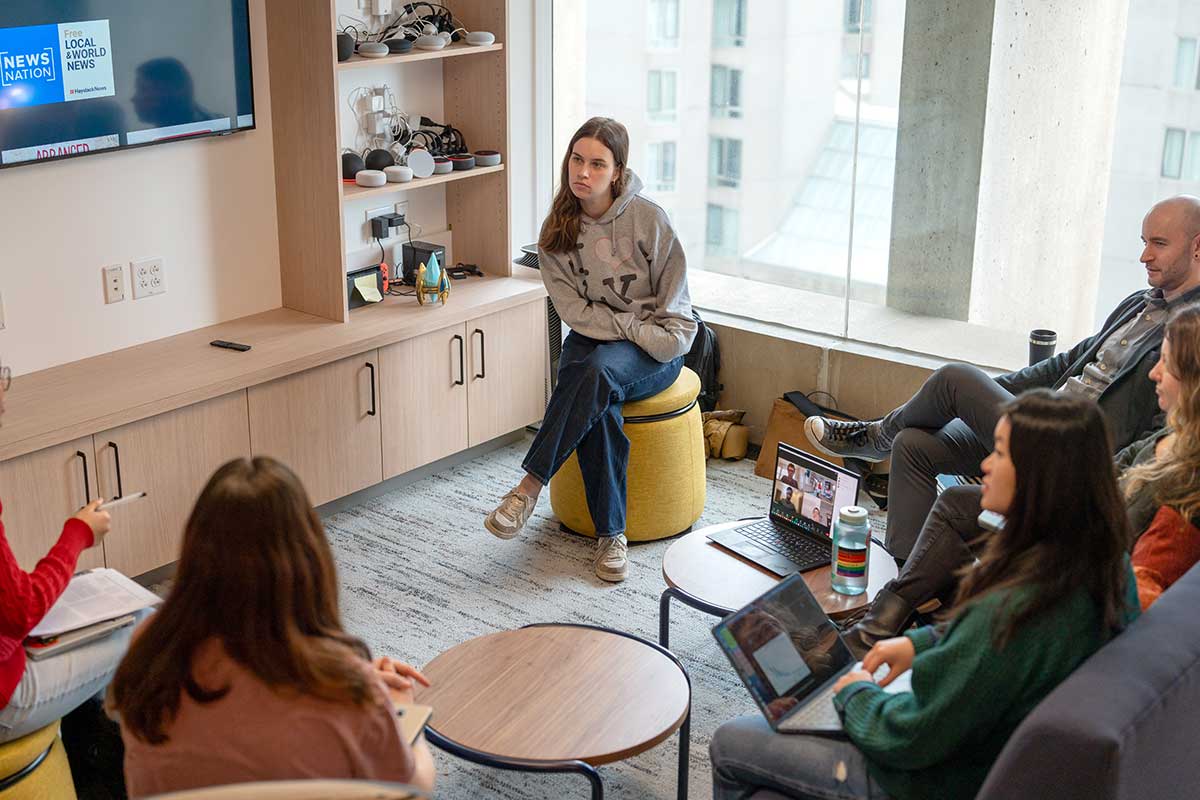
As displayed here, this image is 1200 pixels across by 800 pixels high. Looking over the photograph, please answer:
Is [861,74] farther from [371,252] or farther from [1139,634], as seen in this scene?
[1139,634]

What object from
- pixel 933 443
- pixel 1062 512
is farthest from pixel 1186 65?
pixel 1062 512

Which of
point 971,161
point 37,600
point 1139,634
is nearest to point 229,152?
point 37,600

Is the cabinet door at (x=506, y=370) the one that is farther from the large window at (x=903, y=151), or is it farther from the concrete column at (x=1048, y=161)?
the concrete column at (x=1048, y=161)

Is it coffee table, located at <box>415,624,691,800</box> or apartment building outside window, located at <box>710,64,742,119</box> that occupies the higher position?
apartment building outside window, located at <box>710,64,742,119</box>

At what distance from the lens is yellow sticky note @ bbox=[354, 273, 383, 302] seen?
14.5ft

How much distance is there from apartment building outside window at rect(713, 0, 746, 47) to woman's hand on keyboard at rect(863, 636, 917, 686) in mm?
2879

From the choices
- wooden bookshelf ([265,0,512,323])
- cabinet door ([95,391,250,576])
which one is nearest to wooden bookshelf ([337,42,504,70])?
wooden bookshelf ([265,0,512,323])

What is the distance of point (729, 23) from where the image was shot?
4656 mm

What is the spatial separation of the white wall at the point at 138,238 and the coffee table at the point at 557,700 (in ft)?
5.75

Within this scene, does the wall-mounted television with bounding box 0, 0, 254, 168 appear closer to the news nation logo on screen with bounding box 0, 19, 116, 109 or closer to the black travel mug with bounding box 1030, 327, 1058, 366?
the news nation logo on screen with bounding box 0, 19, 116, 109

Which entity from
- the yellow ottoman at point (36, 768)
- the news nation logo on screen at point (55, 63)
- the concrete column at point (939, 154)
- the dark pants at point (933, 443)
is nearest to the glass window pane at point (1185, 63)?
the concrete column at point (939, 154)

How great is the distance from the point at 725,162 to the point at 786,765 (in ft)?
9.63

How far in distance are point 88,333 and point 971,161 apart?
111 inches

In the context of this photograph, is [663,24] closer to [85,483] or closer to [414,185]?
[414,185]
